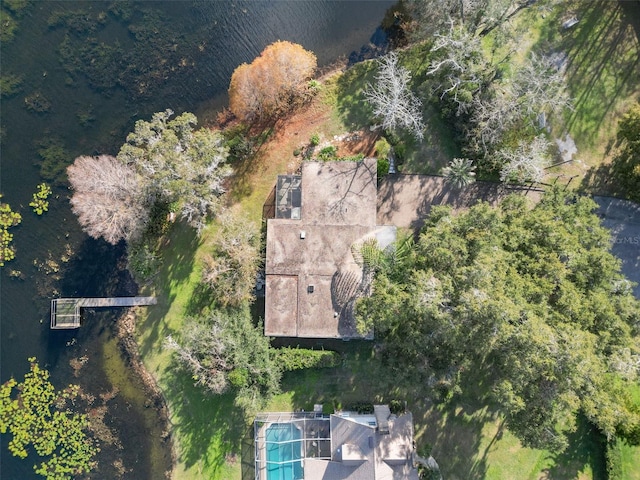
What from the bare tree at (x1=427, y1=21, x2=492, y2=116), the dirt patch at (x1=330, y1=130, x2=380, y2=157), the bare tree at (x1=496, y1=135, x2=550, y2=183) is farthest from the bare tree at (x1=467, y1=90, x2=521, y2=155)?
the dirt patch at (x1=330, y1=130, x2=380, y2=157)

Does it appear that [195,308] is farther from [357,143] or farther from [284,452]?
[357,143]

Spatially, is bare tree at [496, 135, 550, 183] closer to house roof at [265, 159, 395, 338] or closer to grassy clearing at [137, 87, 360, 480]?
house roof at [265, 159, 395, 338]

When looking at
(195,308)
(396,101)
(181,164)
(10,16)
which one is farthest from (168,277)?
(10,16)

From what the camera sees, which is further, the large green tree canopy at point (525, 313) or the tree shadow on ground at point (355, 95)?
the tree shadow on ground at point (355, 95)

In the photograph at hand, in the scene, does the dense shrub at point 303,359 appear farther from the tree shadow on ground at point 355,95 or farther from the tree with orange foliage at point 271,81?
the tree with orange foliage at point 271,81

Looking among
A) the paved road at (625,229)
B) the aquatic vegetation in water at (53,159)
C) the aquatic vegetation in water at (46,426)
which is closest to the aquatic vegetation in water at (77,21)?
the aquatic vegetation in water at (53,159)

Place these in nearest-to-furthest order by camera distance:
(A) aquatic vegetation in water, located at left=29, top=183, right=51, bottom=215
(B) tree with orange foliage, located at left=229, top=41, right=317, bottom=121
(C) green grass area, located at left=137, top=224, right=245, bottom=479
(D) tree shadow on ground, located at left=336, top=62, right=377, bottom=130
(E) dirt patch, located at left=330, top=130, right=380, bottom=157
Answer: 1. (C) green grass area, located at left=137, top=224, right=245, bottom=479
2. (B) tree with orange foliage, located at left=229, top=41, right=317, bottom=121
3. (E) dirt patch, located at left=330, top=130, right=380, bottom=157
4. (D) tree shadow on ground, located at left=336, top=62, right=377, bottom=130
5. (A) aquatic vegetation in water, located at left=29, top=183, right=51, bottom=215
